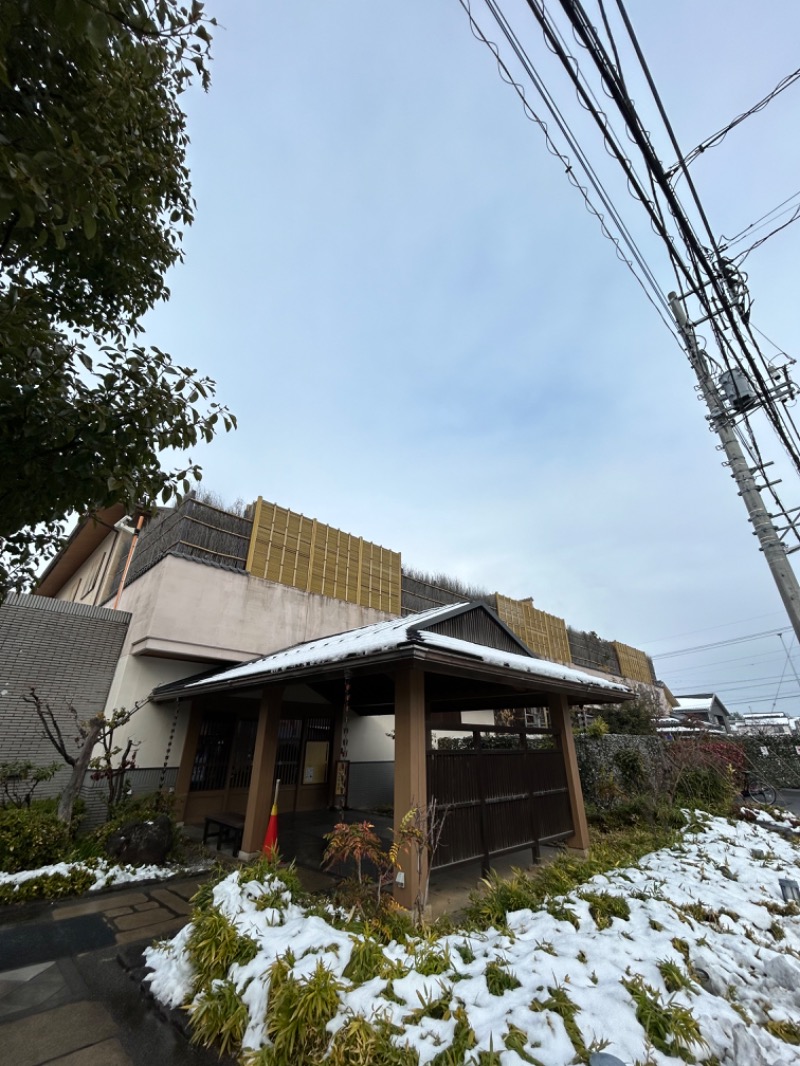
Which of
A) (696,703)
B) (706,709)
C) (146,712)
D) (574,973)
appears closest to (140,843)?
(146,712)

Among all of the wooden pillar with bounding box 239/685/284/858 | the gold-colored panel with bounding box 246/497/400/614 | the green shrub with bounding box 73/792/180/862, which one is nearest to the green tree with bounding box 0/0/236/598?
the wooden pillar with bounding box 239/685/284/858

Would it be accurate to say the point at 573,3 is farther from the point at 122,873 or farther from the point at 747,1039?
the point at 122,873

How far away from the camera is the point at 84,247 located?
3.34 metres

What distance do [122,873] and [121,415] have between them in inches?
270

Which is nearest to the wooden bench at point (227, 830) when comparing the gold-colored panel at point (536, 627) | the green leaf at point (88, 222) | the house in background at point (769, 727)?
the green leaf at point (88, 222)

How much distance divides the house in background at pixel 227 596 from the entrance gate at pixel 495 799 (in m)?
3.23

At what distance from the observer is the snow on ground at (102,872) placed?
18.8 feet

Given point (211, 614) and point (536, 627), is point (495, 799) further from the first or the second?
point (536, 627)

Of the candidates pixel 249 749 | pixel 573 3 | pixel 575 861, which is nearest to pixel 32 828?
pixel 249 749

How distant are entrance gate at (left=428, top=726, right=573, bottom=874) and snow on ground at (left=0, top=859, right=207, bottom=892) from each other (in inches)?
168

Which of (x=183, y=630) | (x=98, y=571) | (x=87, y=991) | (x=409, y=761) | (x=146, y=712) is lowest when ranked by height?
(x=87, y=991)

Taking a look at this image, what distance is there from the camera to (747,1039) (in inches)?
101

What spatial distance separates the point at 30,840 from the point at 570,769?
859 centimetres

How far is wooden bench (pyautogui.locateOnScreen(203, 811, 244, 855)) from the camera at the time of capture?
7262 mm
